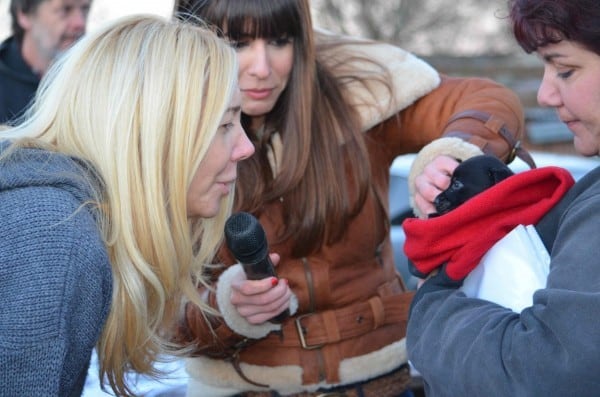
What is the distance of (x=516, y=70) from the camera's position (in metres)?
15.6

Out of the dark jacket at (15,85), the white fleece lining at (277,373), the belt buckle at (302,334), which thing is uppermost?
the belt buckle at (302,334)

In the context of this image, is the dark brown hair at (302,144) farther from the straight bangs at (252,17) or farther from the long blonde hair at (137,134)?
the long blonde hair at (137,134)

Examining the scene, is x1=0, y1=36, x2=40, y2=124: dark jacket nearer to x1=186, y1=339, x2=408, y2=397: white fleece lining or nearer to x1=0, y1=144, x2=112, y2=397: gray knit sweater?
x1=186, y1=339, x2=408, y2=397: white fleece lining

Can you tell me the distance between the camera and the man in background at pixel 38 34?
187 inches

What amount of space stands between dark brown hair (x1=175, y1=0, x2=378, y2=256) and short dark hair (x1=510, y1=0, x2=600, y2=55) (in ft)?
2.68

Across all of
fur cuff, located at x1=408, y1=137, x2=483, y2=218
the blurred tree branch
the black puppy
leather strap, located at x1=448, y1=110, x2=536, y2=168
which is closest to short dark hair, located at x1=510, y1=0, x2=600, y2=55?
the black puppy

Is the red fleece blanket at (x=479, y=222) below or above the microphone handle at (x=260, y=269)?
above

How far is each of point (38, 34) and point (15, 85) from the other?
0.38m

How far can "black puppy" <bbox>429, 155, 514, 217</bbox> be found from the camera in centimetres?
205

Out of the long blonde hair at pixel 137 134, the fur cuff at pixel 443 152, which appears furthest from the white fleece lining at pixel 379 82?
the long blonde hair at pixel 137 134

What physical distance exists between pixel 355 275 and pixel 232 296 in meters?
0.39

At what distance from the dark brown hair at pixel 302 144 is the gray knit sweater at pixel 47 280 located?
84 cm

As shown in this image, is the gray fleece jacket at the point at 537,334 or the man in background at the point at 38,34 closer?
the gray fleece jacket at the point at 537,334

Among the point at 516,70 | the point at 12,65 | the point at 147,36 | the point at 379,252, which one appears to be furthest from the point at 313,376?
the point at 516,70
